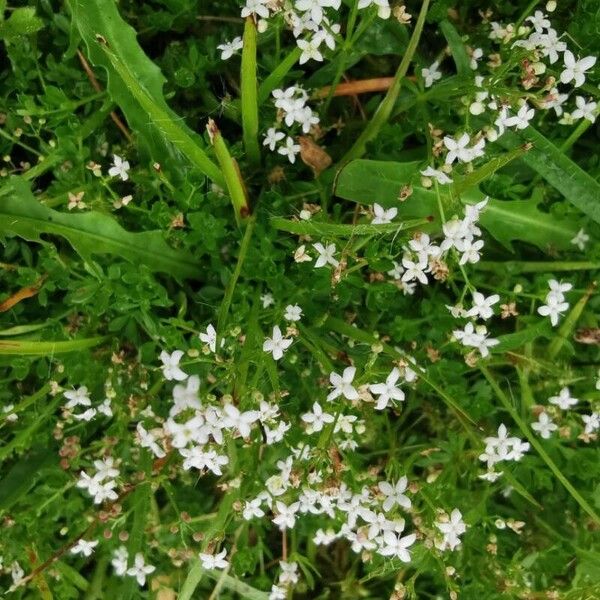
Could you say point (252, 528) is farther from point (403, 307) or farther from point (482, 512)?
point (403, 307)

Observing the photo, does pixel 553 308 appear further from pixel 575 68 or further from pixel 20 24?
pixel 20 24

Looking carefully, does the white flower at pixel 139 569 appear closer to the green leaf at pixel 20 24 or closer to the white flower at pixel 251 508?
the white flower at pixel 251 508

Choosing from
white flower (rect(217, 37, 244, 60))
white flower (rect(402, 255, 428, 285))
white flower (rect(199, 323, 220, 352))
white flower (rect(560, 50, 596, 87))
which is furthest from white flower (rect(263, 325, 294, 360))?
white flower (rect(560, 50, 596, 87))

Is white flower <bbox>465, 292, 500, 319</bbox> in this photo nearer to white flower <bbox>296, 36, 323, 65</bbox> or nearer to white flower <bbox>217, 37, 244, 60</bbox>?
white flower <bbox>296, 36, 323, 65</bbox>

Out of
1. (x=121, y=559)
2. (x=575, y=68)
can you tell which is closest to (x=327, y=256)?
(x=575, y=68)

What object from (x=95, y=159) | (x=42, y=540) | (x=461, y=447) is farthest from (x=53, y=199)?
(x=461, y=447)

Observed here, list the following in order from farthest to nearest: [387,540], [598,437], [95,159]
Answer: [598,437] → [95,159] → [387,540]

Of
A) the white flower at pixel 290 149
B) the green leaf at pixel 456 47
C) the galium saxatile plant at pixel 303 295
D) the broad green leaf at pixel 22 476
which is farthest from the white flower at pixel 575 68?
the broad green leaf at pixel 22 476
